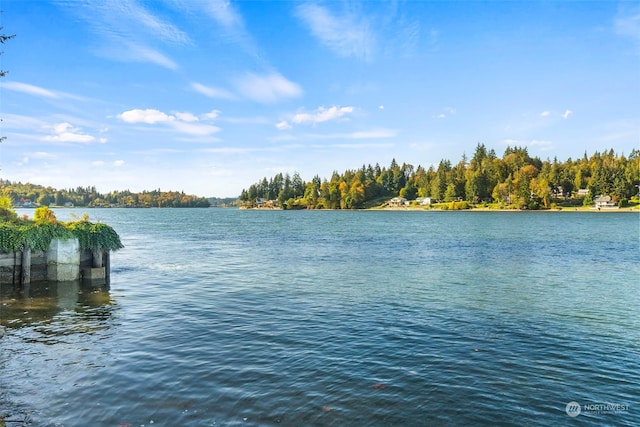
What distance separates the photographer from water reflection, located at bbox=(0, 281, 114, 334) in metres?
19.8

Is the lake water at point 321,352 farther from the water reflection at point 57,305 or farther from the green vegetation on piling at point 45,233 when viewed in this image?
the green vegetation on piling at point 45,233

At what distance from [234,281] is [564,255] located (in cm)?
3872

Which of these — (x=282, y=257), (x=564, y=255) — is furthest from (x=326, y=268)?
(x=564, y=255)

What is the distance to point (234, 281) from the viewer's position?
3222 cm

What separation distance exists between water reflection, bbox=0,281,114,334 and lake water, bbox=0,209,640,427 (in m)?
0.12

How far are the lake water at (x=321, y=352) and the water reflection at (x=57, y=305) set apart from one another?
119 mm

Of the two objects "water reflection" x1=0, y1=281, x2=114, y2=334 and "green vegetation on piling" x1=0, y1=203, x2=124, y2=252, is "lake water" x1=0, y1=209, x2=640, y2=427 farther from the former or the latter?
"green vegetation on piling" x1=0, y1=203, x2=124, y2=252

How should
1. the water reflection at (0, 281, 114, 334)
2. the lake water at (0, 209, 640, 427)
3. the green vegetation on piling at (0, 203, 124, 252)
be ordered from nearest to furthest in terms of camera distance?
the lake water at (0, 209, 640, 427)
the water reflection at (0, 281, 114, 334)
the green vegetation on piling at (0, 203, 124, 252)

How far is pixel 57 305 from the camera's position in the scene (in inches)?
908

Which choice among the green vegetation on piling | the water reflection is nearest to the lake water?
the water reflection

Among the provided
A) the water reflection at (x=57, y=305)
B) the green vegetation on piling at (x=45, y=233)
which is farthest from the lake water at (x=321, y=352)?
the green vegetation on piling at (x=45, y=233)

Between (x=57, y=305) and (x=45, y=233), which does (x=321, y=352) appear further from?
(x=45, y=233)

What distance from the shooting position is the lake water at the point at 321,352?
11.8 meters

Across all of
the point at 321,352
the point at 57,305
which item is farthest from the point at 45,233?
the point at 321,352
